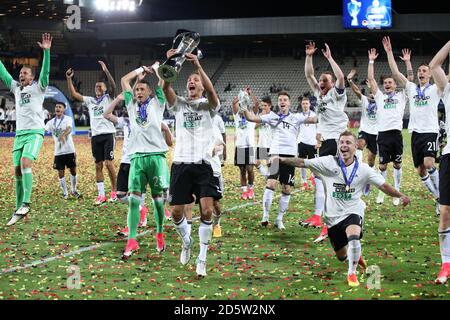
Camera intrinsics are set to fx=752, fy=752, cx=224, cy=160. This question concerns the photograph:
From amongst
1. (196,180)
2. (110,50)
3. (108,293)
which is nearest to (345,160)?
(196,180)

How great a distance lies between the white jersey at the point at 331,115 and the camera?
12.3 metres

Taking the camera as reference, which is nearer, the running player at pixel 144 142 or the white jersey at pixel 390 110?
the running player at pixel 144 142

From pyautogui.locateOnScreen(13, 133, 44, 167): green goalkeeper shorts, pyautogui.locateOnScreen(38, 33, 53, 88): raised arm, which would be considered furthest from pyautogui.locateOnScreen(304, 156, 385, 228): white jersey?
pyautogui.locateOnScreen(13, 133, 44, 167): green goalkeeper shorts

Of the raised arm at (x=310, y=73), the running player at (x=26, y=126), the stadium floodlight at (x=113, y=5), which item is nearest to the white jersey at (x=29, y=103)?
the running player at (x=26, y=126)

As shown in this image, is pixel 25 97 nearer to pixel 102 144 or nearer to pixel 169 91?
pixel 102 144

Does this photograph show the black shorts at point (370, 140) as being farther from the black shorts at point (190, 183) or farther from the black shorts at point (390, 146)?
the black shorts at point (190, 183)

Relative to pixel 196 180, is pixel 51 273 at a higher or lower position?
lower

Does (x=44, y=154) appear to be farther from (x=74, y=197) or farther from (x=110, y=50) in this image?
(x=110, y=50)

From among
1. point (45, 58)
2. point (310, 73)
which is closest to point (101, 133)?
point (45, 58)

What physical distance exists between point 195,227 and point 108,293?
4.93m

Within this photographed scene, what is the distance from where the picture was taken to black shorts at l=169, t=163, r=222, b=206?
9414 millimetres

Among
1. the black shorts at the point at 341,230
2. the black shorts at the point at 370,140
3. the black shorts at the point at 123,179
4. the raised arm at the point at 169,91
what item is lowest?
the black shorts at the point at 341,230

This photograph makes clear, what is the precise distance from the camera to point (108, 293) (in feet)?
26.5

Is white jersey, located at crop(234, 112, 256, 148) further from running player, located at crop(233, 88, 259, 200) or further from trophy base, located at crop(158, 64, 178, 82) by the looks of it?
trophy base, located at crop(158, 64, 178, 82)
